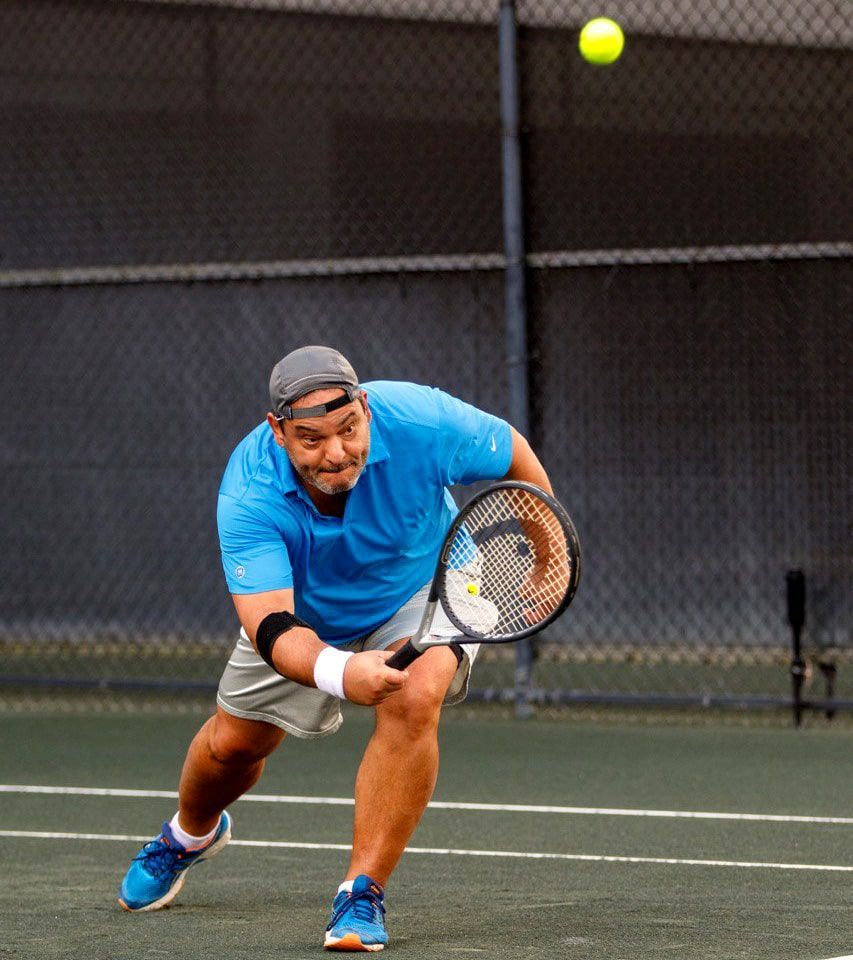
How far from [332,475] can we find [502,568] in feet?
1.77

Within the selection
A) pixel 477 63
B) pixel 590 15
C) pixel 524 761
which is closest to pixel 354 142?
pixel 477 63

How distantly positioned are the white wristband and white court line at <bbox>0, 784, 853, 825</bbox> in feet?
7.83

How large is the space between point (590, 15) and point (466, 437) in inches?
171

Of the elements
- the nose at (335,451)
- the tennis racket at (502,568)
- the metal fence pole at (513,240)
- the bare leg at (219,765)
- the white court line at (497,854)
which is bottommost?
the white court line at (497,854)

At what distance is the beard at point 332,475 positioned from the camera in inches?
154

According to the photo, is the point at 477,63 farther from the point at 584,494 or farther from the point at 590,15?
the point at 584,494

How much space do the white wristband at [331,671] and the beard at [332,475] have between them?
0.36 metres

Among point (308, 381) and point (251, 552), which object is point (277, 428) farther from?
point (251, 552)

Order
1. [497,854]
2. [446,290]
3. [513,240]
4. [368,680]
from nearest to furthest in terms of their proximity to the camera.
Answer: [368,680], [497,854], [513,240], [446,290]

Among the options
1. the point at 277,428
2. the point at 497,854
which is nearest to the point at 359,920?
the point at 277,428

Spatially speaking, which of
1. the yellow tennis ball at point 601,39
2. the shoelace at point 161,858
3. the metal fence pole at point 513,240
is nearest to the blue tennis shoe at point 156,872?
the shoelace at point 161,858

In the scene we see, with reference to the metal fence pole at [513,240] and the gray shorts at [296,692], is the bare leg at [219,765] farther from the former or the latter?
the metal fence pole at [513,240]

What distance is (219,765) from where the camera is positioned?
447cm

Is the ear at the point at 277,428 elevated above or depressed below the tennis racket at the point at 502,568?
above
